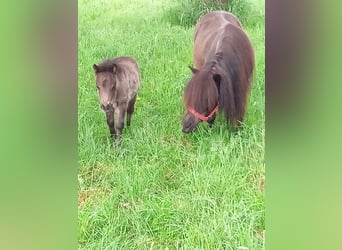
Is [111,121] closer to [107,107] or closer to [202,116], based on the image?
[107,107]

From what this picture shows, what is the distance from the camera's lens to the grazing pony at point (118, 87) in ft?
5.88

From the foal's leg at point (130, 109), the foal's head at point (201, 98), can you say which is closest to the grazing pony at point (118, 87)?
the foal's leg at point (130, 109)

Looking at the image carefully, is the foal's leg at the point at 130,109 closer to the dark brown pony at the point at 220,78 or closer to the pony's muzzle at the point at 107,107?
the pony's muzzle at the point at 107,107

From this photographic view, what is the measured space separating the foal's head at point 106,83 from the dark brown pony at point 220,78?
26 centimetres

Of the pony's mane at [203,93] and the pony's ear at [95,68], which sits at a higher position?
the pony's ear at [95,68]

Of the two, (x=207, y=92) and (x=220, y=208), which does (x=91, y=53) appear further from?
(x=220, y=208)

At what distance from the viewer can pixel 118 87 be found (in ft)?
5.92

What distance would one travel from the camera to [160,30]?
179cm

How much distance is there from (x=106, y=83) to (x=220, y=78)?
39cm

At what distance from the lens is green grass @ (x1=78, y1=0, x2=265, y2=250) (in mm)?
1684

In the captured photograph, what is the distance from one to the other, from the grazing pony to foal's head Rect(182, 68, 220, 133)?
0.63 feet

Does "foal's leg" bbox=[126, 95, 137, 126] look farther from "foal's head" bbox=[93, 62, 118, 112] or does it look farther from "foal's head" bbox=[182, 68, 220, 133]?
"foal's head" bbox=[182, 68, 220, 133]

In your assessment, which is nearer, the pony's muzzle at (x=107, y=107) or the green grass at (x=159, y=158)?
the green grass at (x=159, y=158)

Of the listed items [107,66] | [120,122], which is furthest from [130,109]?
[107,66]
